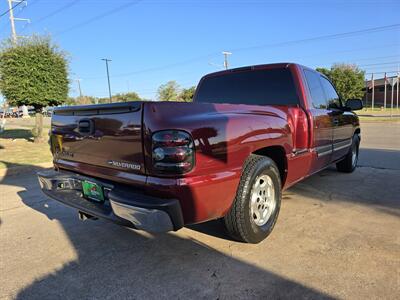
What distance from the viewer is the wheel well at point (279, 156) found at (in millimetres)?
3684

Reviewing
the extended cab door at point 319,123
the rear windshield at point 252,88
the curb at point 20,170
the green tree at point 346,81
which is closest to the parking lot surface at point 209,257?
the extended cab door at point 319,123

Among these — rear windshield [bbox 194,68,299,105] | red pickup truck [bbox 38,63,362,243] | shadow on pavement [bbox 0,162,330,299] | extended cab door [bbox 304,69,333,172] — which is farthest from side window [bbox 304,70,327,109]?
shadow on pavement [bbox 0,162,330,299]

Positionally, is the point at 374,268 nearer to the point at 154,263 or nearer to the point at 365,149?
the point at 154,263

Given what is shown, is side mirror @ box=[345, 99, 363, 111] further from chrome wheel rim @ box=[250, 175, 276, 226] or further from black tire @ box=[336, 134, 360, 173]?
chrome wheel rim @ box=[250, 175, 276, 226]

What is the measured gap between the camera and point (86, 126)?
315cm

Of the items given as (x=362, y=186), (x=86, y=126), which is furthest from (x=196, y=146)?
(x=362, y=186)

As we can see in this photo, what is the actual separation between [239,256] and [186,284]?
662 mm

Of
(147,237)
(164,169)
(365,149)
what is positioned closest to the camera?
(164,169)

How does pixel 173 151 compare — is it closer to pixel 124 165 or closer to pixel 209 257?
pixel 124 165

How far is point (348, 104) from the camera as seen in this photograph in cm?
612

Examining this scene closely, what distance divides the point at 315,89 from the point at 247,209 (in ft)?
8.19

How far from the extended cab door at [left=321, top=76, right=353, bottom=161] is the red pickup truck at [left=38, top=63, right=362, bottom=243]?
0.89 m

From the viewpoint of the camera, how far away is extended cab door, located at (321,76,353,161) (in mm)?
5261

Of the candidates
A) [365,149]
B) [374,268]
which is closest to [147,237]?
[374,268]
